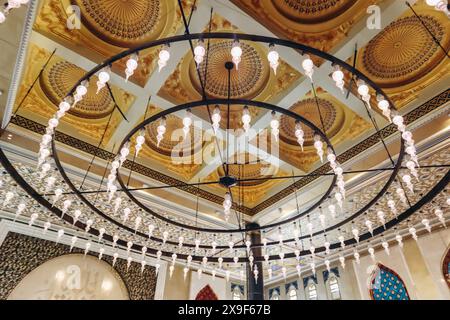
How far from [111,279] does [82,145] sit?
15.7 feet

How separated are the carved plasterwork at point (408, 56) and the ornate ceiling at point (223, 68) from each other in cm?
2

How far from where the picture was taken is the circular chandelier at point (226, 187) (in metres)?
2.86

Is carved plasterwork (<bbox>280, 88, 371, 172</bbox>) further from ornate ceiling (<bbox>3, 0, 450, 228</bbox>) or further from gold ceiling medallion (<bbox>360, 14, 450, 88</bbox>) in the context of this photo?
gold ceiling medallion (<bbox>360, 14, 450, 88</bbox>)

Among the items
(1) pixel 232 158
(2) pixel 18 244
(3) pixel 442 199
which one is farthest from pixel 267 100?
(2) pixel 18 244

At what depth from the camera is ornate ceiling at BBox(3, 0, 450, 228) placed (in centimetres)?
385

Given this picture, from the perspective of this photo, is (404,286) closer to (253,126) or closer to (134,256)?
(253,126)

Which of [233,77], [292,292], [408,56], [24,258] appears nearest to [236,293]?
[292,292]

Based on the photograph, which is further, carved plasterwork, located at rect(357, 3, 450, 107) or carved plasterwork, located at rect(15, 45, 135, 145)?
carved plasterwork, located at rect(15, 45, 135, 145)

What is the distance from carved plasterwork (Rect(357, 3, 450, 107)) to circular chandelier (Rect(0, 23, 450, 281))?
1.12ft

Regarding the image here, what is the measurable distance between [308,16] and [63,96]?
4326 mm

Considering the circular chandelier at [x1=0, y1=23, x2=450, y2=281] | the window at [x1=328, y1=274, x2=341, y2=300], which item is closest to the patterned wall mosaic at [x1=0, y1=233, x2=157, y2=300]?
the circular chandelier at [x1=0, y1=23, x2=450, y2=281]

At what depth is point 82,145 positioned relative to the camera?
568cm

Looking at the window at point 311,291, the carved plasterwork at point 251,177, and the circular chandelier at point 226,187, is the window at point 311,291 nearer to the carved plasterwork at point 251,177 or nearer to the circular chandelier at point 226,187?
the circular chandelier at point 226,187

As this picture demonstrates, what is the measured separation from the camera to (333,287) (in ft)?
34.3
